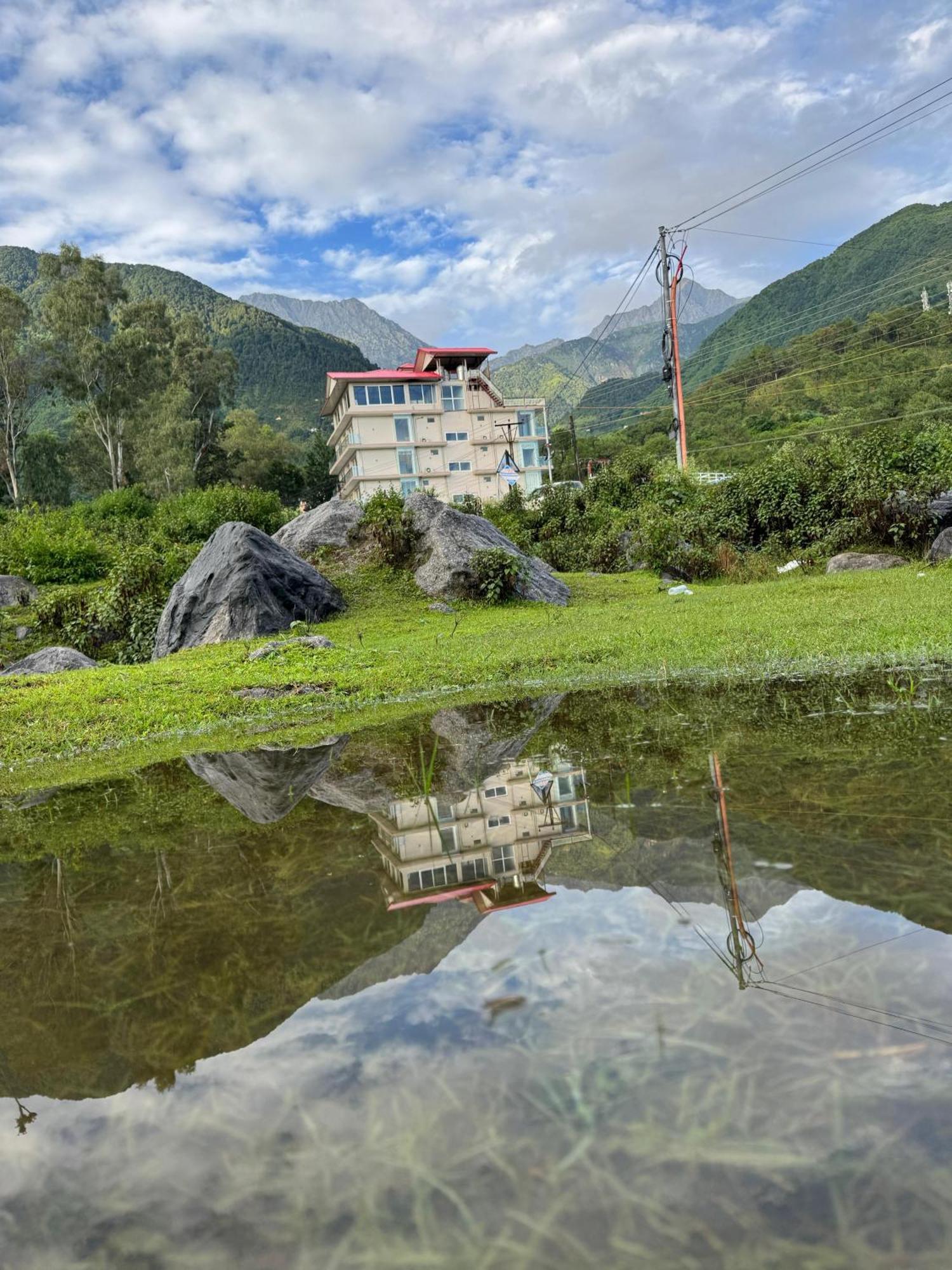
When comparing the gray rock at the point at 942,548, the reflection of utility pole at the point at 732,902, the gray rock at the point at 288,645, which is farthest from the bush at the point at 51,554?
the gray rock at the point at 942,548

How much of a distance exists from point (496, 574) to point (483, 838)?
13.5m

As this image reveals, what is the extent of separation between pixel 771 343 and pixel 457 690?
103 meters

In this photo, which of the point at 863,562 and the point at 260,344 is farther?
the point at 260,344

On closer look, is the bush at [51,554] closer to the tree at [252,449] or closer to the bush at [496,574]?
the bush at [496,574]

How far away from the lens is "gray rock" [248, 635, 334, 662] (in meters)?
11.7

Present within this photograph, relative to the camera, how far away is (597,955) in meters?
2.82

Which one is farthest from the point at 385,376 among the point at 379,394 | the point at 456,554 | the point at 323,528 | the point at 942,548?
the point at 942,548

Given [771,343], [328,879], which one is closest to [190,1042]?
[328,879]

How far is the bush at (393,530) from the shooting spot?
62.5ft

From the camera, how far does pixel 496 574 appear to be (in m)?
17.5

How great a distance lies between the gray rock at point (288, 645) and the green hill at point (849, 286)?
83396 mm

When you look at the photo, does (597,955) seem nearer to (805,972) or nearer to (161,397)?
(805,972)

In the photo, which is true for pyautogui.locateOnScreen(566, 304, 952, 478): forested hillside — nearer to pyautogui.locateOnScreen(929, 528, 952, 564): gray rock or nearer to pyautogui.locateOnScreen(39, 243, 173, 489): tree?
pyautogui.locateOnScreen(39, 243, 173, 489): tree

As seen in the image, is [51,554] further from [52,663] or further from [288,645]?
[288,645]
